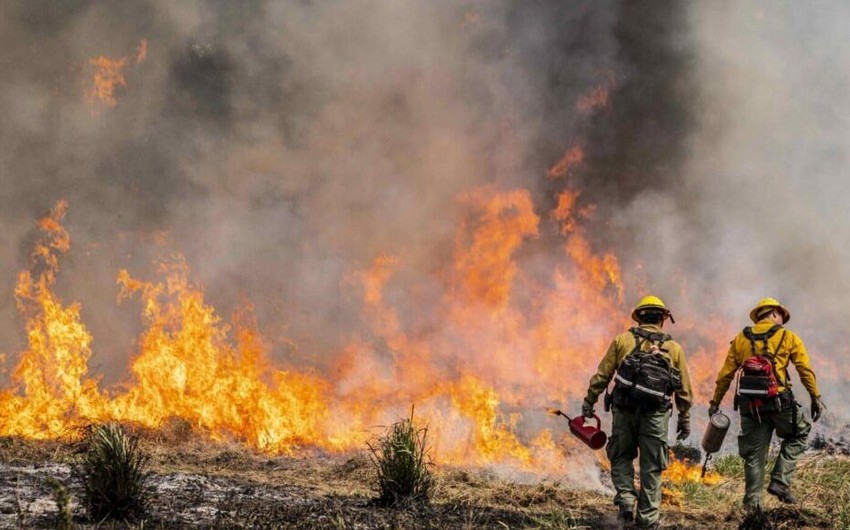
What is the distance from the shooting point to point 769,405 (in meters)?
6.33

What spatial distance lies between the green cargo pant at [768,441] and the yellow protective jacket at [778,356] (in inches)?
11.6

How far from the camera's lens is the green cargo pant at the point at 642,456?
5.73m

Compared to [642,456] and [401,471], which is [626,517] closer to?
[642,456]

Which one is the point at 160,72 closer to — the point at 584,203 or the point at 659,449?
the point at 584,203

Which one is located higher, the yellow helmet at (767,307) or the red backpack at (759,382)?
the yellow helmet at (767,307)

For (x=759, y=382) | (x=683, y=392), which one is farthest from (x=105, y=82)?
(x=759, y=382)

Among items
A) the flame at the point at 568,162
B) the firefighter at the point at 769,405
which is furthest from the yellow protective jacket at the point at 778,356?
the flame at the point at 568,162

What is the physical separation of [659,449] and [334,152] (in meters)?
11.0

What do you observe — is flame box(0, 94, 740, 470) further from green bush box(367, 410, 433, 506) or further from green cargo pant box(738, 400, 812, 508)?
green bush box(367, 410, 433, 506)

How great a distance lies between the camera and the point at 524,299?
14609 mm

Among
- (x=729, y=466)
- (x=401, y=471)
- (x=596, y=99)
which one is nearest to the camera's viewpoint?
(x=401, y=471)

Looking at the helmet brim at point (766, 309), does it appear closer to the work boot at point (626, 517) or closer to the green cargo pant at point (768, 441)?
the green cargo pant at point (768, 441)

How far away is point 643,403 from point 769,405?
1.40 metres

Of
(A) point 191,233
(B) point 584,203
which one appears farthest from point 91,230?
(B) point 584,203
